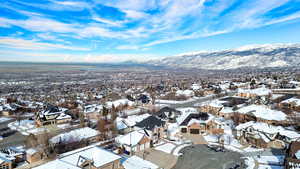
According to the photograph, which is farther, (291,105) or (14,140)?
(291,105)

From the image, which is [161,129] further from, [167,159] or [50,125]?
[50,125]

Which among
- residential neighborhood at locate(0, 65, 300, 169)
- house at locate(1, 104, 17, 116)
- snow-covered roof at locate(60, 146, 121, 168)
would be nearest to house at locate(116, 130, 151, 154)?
residential neighborhood at locate(0, 65, 300, 169)

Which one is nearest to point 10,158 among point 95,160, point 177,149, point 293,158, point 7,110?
point 95,160

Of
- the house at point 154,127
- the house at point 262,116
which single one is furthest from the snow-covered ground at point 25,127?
the house at point 262,116

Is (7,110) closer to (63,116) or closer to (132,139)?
(63,116)

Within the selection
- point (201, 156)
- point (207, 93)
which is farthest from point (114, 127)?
point (207, 93)

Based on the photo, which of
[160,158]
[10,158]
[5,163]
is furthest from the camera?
[160,158]
